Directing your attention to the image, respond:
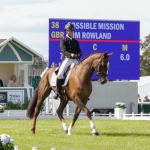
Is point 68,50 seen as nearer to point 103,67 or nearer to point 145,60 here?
point 103,67

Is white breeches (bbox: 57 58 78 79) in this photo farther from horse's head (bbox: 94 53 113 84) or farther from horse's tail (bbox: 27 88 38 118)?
horse's tail (bbox: 27 88 38 118)

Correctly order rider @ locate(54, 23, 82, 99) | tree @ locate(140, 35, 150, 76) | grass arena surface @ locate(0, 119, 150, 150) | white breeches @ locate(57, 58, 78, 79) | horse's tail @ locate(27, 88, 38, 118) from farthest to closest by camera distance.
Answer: tree @ locate(140, 35, 150, 76)
horse's tail @ locate(27, 88, 38, 118)
white breeches @ locate(57, 58, 78, 79)
rider @ locate(54, 23, 82, 99)
grass arena surface @ locate(0, 119, 150, 150)

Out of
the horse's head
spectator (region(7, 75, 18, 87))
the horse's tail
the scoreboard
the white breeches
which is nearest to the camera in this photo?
the horse's head

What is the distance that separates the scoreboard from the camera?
38.0 metres

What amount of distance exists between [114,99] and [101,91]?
0.91 meters

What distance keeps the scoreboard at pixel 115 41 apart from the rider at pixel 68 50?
18512mm

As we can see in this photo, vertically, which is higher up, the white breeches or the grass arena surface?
the white breeches

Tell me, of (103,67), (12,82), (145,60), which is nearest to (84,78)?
(103,67)

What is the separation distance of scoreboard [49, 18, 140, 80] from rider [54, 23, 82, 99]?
18512 millimetres

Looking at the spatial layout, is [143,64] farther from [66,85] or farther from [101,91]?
[66,85]

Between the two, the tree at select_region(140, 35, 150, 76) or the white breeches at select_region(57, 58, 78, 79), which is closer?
the white breeches at select_region(57, 58, 78, 79)

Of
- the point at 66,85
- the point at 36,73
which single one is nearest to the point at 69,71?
the point at 66,85

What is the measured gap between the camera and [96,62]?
18469mm

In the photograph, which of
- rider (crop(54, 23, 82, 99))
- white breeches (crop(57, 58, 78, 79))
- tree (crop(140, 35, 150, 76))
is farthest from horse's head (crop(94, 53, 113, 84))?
tree (crop(140, 35, 150, 76))
